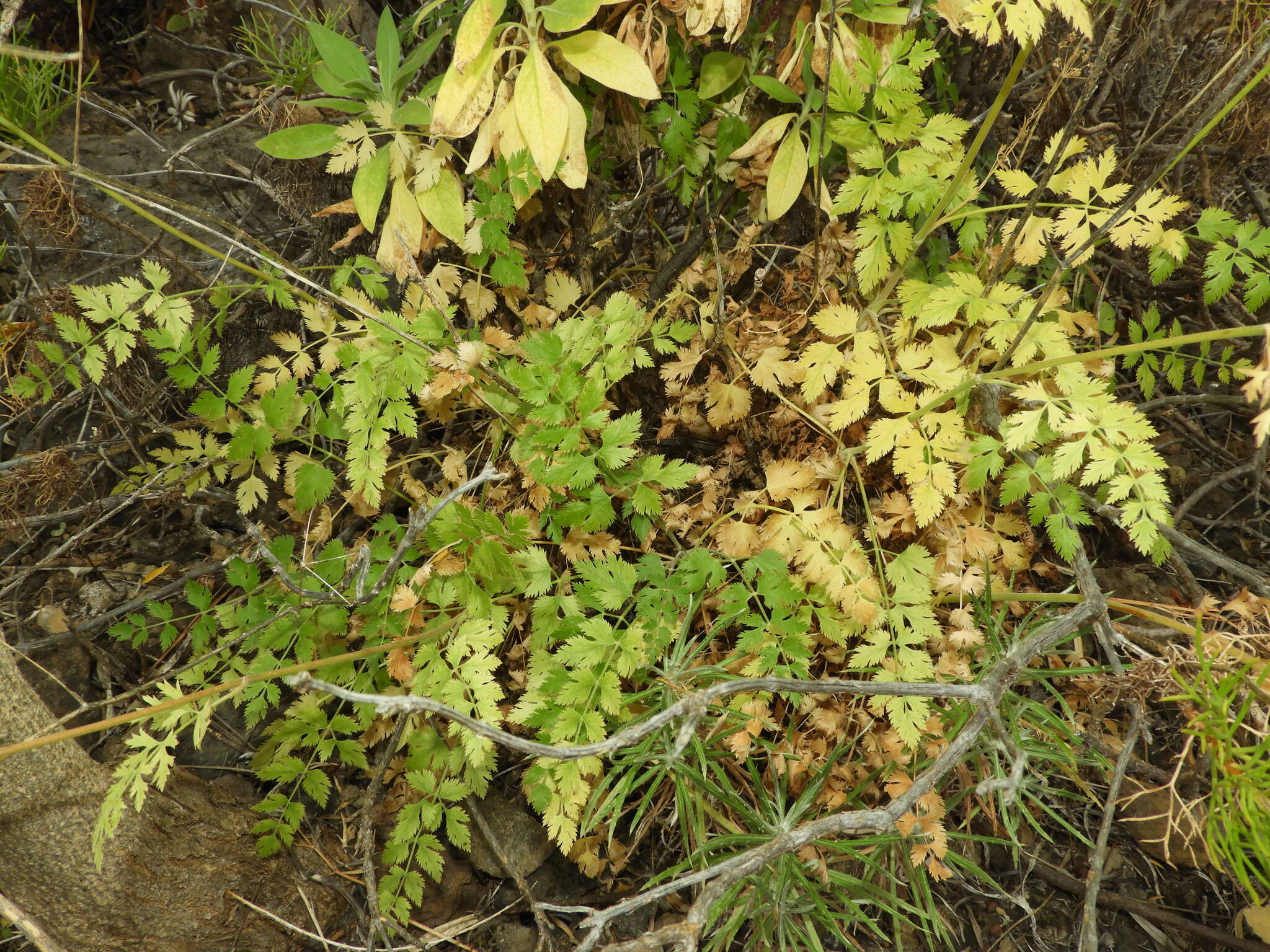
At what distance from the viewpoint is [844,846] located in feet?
5.47

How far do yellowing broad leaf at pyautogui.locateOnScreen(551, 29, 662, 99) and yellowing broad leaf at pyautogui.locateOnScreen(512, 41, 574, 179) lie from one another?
0.26 ft

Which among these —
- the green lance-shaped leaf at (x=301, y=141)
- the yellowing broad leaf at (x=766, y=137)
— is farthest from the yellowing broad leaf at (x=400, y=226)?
the yellowing broad leaf at (x=766, y=137)

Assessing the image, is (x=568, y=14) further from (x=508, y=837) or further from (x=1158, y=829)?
(x=1158, y=829)

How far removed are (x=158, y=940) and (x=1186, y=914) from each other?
264 centimetres

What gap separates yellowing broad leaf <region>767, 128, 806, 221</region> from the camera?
6.48ft

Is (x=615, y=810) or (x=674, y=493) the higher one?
(x=674, y=493)

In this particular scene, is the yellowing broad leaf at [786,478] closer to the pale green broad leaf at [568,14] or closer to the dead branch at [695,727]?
the dead branch at [695,727]

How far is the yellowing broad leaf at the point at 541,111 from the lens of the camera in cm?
175

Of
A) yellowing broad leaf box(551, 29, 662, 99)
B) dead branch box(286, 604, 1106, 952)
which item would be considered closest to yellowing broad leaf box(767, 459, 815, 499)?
dead branch box(286, 604, 1106, 952)

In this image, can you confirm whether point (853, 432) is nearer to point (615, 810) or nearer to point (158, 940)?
point (615, 810)

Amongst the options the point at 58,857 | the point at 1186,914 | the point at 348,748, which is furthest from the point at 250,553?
the point at 1186,914

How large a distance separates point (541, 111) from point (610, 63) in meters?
0.19

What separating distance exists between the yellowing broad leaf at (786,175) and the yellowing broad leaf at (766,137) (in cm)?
4

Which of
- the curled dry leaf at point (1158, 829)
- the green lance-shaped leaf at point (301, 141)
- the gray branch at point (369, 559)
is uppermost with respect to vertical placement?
the green lance-shaped leaf at point (301, 141)
